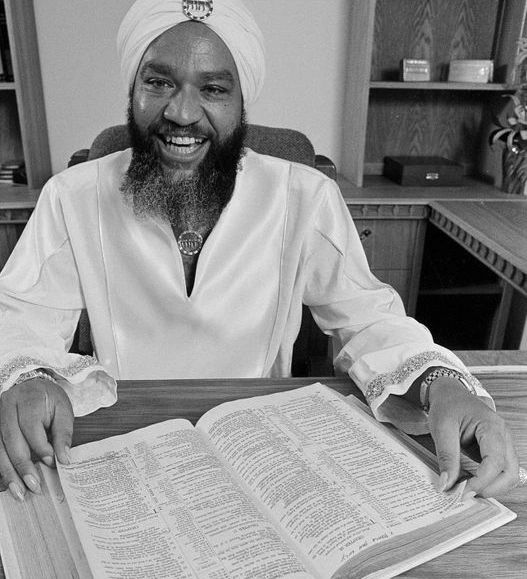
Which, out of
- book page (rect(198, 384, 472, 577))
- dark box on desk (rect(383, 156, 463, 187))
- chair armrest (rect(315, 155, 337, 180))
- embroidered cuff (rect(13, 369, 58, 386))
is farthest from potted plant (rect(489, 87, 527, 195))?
embroidered cuff (rect(13, 369, 58, 386))

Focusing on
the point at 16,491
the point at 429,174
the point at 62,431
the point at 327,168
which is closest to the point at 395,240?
the point at 429,174

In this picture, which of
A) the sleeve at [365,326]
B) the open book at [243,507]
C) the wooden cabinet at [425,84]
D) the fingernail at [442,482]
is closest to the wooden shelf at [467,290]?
the wooden cabinet at [425,84]

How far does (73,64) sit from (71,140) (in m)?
0.33

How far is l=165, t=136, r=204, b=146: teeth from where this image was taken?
126cm

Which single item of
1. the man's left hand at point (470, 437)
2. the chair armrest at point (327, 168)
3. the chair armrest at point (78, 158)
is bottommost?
the man's left hand at point (470, 437)

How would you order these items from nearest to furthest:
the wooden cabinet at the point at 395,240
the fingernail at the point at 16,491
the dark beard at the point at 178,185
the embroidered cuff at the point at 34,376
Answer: the fingernail at the point at 16,491 → the embroidered cuff at the point at 34,376 → the dark beard at the point at 178,185 → the wooden cabinet at the point at 395,240

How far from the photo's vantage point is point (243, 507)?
0.69m

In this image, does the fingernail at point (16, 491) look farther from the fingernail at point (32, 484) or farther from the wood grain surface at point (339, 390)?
the wood grain surface at point (339, 390)

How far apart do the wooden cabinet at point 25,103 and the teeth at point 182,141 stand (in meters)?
1.45

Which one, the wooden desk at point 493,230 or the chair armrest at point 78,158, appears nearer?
the chair armrest at point 78,158

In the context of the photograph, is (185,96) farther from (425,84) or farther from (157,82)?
(425,84)

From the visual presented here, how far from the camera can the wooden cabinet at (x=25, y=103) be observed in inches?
92.7

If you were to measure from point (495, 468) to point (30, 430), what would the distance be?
0.61 meters

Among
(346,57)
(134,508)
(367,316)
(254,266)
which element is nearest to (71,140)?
(346,57)
